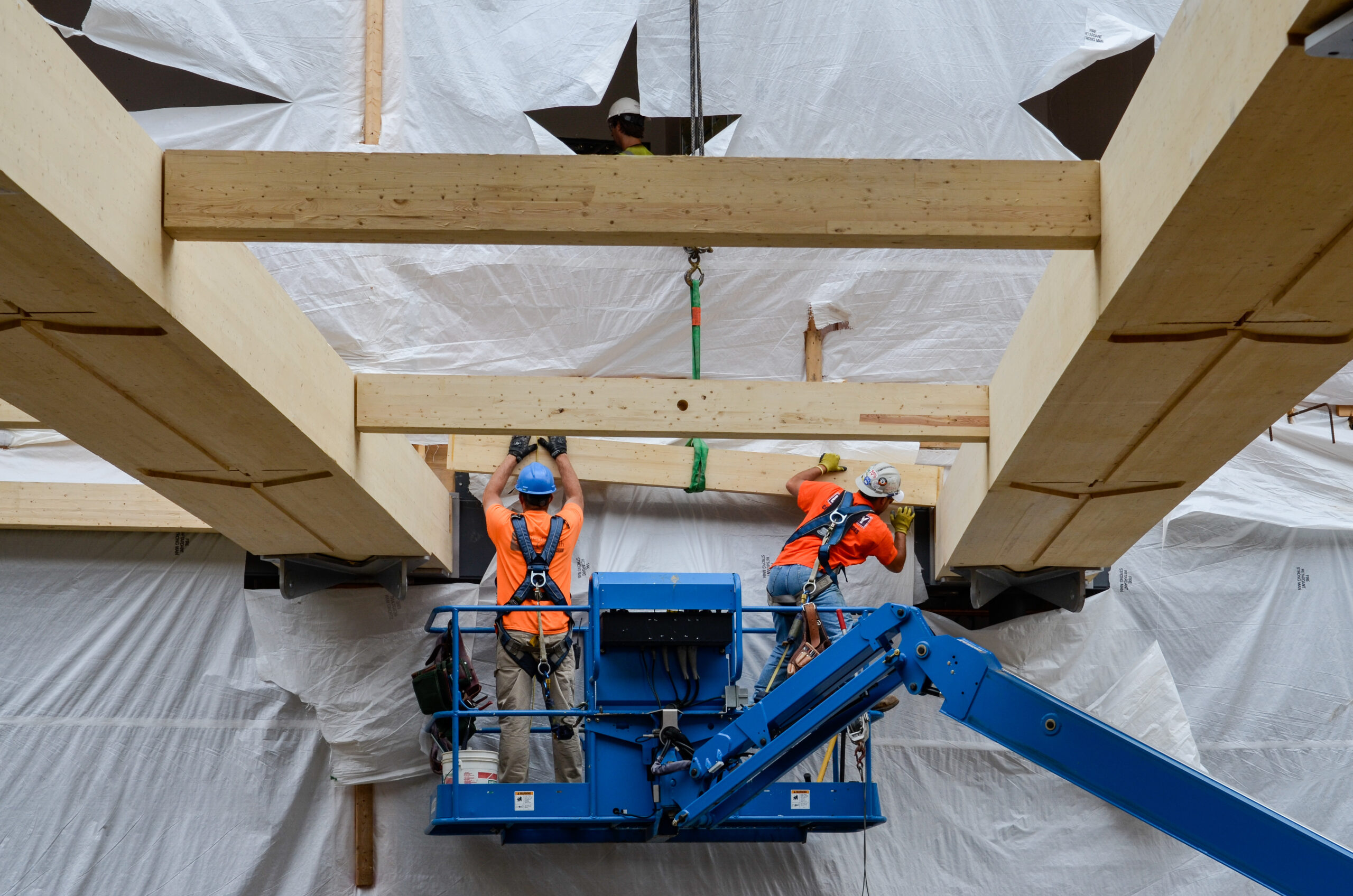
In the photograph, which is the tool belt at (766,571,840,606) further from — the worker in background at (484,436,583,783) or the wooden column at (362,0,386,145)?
the wooden column at (362,0,386,145)

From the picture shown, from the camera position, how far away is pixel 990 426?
4902 millimetres

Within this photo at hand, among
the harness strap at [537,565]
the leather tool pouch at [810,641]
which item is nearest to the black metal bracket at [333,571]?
the harness strap at [537,565]

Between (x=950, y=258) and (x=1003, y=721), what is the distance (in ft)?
11.7

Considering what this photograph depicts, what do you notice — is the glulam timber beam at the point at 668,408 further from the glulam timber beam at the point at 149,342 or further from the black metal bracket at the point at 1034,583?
the black metal bracket at the point at 1034,583

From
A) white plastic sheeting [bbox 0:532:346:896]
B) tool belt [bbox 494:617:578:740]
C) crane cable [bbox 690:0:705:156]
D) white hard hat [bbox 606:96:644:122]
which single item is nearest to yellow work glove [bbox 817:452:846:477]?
tool belt [bbox 494:617:578:740]

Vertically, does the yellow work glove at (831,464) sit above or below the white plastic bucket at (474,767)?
above

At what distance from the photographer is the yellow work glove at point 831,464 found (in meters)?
6.54

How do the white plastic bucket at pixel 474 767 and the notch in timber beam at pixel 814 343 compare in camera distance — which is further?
the notch in timber beam at pixel 814 343

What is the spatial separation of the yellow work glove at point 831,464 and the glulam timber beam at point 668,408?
1556mm

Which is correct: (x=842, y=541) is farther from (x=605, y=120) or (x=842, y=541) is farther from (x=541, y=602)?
(x=605, y=120)

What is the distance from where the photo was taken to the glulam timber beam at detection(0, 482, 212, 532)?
631 centimetres

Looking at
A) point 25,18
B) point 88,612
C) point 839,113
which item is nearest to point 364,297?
point 88,612

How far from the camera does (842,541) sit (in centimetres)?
614

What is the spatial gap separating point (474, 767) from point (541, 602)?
83 cm
